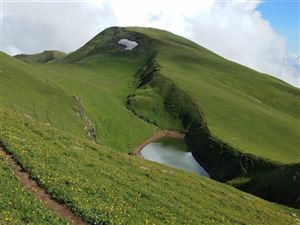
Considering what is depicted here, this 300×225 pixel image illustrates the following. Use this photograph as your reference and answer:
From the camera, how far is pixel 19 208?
25375mm

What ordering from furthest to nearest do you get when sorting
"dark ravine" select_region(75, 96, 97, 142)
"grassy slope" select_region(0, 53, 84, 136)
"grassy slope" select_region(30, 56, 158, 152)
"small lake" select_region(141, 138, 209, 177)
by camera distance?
"grassy slope" select_region(30, 56, 158, 152)
"small lake" select_region(141, 138, 209, 177)
"dark ravine" select_region(75, 96, 97, 142)
"grassy slope" select_region(0, 53, 84, 136)

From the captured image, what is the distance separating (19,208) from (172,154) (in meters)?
82.5

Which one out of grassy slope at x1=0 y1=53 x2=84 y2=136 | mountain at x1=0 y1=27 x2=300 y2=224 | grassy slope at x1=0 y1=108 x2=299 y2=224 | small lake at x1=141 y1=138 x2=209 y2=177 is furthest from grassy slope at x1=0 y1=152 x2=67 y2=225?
small lake at x1=141 y1=138 x2=209 y2=177

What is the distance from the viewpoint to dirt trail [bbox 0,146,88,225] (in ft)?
92.0

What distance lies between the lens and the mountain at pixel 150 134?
35.6m

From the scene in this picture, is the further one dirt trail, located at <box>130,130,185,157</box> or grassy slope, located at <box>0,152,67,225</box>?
dirt trail, located at <box>130,130,185,157</box>

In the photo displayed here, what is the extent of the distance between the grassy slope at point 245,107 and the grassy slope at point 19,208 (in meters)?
72.1

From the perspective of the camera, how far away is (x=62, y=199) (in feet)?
98.8

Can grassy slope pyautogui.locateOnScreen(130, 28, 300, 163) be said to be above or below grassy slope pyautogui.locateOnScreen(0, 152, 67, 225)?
above

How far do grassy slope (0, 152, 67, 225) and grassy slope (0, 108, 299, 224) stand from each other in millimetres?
2814

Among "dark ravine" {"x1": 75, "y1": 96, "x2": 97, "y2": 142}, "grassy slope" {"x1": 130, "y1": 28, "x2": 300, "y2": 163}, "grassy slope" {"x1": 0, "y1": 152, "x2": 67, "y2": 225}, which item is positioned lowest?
"grassy slope" {"x1": 0, "y1": 152, "x2": 67, "y2": 225}

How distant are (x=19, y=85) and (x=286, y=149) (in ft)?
211

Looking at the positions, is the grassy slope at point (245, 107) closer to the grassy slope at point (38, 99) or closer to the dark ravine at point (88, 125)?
the dark ravine at point (88, 125)

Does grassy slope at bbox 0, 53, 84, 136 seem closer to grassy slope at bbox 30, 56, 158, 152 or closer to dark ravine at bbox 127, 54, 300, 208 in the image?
grassy slope at bbox 30, 56, 158, 152
